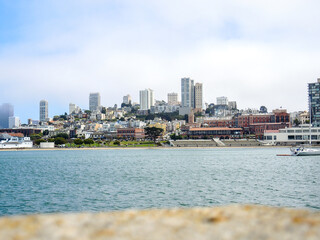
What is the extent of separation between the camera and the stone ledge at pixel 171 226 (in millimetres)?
6527

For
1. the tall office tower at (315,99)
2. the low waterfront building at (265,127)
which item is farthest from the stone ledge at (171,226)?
the tall office tower at (315,99)

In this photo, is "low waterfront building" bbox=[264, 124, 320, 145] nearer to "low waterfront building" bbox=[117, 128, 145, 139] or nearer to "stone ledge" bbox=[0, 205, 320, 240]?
"low waterfront building" bbox=[117, 128, 145, 139]

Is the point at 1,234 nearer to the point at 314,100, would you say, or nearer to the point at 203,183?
the point at 203,183

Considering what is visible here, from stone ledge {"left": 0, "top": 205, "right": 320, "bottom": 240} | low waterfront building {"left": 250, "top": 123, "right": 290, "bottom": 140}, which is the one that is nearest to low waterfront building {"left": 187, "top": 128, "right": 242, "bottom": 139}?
low waterfront building {"left": 250, "top": 123, "right": 290, "bottom": 140}

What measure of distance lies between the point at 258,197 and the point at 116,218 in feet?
62.5

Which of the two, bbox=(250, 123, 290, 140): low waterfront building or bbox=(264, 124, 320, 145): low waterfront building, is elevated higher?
bbox=(250, 123, 290, 140): low waterfront building

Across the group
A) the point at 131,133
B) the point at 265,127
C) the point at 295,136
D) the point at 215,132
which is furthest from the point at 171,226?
the point at 131,133

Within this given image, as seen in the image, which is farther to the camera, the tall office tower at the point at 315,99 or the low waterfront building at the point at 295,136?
the tall office tower at the point at 315,99

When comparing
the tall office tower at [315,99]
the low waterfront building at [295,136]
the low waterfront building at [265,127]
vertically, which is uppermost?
the tall office tower at [315,99]

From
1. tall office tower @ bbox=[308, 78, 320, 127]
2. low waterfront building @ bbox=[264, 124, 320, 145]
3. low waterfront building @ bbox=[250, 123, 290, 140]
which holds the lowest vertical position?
low waterfront building @ bbox=[264, 124, 320, 145]

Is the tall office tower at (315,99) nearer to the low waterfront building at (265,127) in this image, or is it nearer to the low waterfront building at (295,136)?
the low waterfront building at (265,127)

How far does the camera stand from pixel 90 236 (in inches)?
256

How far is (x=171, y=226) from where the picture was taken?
23.4ft

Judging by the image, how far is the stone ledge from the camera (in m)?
6.53
